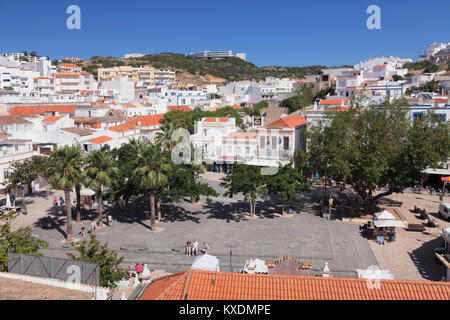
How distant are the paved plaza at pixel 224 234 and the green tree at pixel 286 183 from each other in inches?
82.0

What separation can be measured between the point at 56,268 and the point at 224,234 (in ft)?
46.1

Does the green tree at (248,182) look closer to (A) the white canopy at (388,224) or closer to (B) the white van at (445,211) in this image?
(A) the white canopy at (388,224)

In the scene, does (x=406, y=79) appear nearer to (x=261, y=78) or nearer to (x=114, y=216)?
(x=114, y=216)

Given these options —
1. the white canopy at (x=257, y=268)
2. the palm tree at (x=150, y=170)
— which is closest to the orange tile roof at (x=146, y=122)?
the palm tree at (x=150, y=170)

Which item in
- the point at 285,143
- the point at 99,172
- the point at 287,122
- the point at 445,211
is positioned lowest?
the point at 445,211

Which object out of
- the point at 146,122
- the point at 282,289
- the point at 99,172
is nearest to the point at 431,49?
the point at 146,122

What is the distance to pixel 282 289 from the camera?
1140 cm

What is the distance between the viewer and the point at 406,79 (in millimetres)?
87562

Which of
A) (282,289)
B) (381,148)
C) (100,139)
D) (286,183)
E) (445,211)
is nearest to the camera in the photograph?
(282,289)

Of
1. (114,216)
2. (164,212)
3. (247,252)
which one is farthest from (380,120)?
(114,216)

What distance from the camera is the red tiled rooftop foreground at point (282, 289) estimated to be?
11031mm

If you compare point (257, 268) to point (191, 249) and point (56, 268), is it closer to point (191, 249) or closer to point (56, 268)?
point (191, 249)

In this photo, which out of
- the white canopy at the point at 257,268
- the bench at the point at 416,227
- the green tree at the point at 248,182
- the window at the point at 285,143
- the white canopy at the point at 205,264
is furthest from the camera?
the window at the point at 285,143

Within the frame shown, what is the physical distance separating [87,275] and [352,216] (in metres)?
21.9
